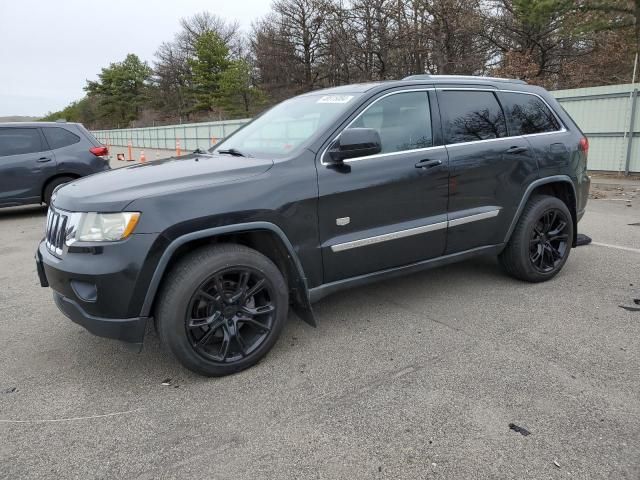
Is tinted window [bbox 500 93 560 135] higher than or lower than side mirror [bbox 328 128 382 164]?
higher

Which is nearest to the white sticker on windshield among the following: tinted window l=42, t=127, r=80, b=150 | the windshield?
the windshield

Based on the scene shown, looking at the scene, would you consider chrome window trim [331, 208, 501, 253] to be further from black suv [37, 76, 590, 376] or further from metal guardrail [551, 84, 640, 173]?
metal guardrail [551, 84, 640, 173]

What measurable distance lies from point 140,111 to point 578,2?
6691 centimetres

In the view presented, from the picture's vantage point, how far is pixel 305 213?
3168mm

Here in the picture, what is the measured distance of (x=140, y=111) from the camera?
2879 inches

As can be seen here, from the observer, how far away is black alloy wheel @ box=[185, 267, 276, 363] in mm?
2922

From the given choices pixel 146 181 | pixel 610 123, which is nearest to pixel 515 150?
pixel 146 181

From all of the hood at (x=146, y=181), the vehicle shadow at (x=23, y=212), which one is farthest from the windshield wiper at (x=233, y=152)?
the vehicle shadow at (x=23, y=212)

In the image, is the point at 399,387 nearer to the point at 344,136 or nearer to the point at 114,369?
the point at 344,136

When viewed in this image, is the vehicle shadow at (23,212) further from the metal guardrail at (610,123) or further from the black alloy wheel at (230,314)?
the metal guardrail at (610,123)

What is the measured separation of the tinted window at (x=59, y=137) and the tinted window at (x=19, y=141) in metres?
0.16

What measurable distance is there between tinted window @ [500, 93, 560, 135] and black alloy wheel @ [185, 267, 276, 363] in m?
2.69

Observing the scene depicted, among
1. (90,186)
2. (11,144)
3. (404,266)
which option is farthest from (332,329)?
(11,144)

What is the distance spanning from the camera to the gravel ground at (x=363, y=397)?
228 cm
